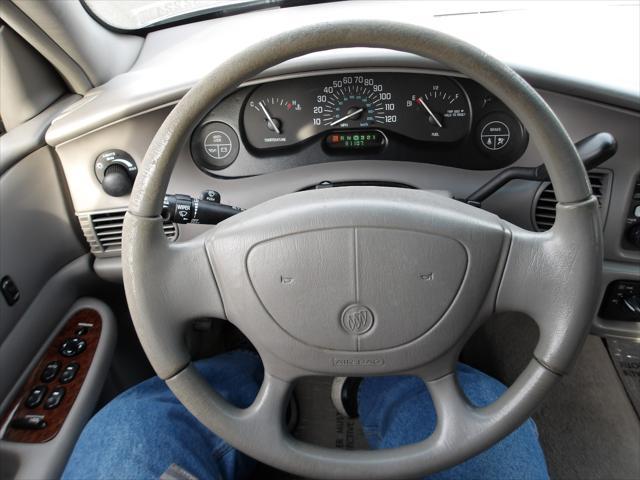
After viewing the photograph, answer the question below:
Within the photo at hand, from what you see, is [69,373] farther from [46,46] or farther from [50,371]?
[46,46]

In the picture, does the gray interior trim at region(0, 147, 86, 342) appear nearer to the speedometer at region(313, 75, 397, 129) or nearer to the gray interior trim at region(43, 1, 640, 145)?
the gray interior trim at region(43, 1, 640, 145)

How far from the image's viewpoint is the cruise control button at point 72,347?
1259 millimetres

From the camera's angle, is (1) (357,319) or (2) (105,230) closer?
(1) (357,319)

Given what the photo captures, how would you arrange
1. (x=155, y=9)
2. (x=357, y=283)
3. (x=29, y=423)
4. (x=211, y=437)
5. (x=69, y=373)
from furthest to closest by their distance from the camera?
(x=155, y=9) < (x=69, y=373) < (x=29, y=423) < (x=211, y=437) < (x=357, y=283)

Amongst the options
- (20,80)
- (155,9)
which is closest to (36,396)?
(20,80)

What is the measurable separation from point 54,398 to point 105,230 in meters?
0.40

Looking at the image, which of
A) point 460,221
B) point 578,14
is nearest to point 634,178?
point 578,14

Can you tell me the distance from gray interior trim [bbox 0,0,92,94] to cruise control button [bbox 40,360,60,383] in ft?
2.25

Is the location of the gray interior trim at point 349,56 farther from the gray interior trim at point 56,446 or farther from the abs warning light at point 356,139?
the gray interior trim at point 56,446

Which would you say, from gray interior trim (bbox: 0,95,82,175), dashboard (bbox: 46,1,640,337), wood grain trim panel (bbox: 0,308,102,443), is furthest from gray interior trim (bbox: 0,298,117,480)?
gray interior trim (bbox: 0,95,82,175)

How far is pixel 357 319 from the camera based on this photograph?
28.4 inches

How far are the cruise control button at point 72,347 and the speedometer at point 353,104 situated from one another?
778 millimetres

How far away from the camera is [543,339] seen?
2.33ft

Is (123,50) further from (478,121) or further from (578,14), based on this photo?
(578,14)
